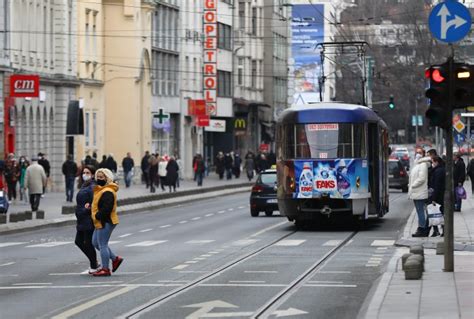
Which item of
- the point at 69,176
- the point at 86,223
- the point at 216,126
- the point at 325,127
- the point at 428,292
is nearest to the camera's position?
the point at 428,292

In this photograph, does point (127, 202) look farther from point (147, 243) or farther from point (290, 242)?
point (290, 242)

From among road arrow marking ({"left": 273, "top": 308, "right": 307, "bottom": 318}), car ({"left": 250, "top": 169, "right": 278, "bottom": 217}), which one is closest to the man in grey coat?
car ({"left": 250, "top": 169, "right": 278, "bottom": 217})

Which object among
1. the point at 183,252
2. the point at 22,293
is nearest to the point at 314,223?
the point at 183,252

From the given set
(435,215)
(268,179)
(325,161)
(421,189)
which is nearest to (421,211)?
(421,189)

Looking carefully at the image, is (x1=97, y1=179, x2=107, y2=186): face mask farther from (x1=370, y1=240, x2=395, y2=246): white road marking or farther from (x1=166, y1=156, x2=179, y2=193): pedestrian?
(x1=166, y1=156, x2=179, y2=193): pedestrian

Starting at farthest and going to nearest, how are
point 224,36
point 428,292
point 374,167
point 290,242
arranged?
point 224,36 → point 374,167 → point 290,242 → point 428,292

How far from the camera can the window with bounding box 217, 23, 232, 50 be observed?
9855cm

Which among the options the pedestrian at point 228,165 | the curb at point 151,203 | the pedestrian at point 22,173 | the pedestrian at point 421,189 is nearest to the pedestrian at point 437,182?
the pedestrian at point 421,189

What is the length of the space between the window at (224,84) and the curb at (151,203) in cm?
1922

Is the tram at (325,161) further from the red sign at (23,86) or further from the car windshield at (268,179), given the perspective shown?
the red sign at (23,86)

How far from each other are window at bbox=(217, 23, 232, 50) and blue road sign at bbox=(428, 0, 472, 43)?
258ft

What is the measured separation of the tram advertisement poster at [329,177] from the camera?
112ft

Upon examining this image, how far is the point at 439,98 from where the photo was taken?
19844mm

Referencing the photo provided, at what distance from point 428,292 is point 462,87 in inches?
128
